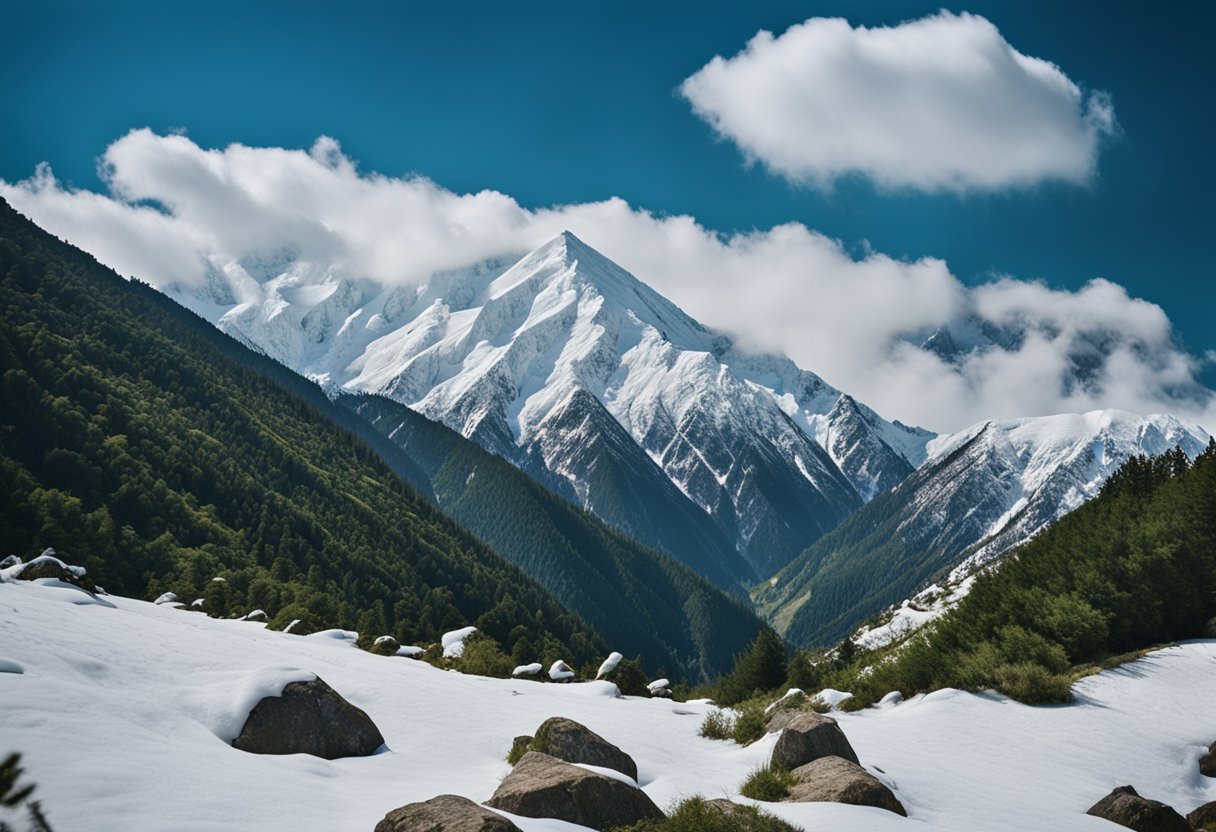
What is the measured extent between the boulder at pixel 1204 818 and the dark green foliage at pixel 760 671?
115 ft

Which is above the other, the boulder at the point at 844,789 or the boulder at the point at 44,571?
the boulder at the point at 44,571

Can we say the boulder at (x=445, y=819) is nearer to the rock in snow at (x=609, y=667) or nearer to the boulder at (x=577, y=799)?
the boulder at (x=577, y=799)

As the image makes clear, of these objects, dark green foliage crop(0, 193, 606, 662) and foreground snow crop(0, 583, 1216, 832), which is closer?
foreground snow crop(0, 583, 1216, 832)

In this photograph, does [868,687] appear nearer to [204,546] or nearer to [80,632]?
[80,632]

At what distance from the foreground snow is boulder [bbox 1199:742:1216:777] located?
1.06 ft

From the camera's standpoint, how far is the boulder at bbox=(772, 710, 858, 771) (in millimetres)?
17438

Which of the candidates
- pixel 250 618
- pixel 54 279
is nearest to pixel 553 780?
pixel 250 618

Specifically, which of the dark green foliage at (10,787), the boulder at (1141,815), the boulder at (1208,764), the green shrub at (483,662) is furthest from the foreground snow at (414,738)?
the green shrub at (483,662)

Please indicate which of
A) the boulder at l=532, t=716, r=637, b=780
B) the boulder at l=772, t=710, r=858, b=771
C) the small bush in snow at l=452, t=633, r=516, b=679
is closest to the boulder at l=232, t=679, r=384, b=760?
the boulder at l=532, t=716, r=637, b=780

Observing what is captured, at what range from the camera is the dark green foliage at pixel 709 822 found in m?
11.7

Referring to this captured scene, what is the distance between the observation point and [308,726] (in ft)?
50.1

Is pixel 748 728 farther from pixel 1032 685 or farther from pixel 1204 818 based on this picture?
pixel 1204 818

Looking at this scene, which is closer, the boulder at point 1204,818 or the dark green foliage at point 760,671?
the boulder at point 1204,818

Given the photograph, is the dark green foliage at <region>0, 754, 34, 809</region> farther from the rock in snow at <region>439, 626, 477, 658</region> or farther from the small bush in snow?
the rock in snow at <region>439, 626, 477, 658</region>
